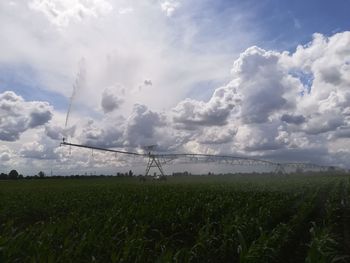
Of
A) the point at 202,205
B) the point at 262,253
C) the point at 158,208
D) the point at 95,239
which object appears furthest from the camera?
the point at 202,205

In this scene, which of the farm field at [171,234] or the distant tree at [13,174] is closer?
the farm field at [171,234]

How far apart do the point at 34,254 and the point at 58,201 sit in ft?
64.0

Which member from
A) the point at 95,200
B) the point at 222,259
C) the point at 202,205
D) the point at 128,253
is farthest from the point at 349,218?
the point at 128,253

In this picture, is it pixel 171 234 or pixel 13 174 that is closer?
pixel 171 234

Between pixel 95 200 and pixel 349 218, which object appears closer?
pixel 349 218

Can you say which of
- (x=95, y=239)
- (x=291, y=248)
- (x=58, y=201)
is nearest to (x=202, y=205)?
(x=291, y=248)

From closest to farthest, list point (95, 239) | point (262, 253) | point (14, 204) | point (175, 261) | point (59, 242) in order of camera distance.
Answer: point (175, 261) → point (262, 253) → point (95, 239) → point (59, 242) → point (14, 204)

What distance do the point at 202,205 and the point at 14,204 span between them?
480 inches

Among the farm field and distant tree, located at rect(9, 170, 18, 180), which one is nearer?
the farm field

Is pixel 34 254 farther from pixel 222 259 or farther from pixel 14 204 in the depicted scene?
pixel 14 204

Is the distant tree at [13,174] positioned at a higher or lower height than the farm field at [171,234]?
higher

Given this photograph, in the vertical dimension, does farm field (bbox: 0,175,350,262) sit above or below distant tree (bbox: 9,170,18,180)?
below

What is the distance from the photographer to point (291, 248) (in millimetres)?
15562

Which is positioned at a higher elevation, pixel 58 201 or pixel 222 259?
pixel 58 201
